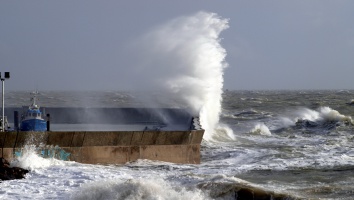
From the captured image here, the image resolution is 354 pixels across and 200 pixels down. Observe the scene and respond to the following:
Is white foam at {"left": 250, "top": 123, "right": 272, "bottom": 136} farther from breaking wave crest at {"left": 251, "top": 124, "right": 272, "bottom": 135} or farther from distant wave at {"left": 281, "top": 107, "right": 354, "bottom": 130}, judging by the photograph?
distant wave at {"left": 281, "top": 107, "right": 354, "bottom": 130}

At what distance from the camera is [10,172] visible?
14.2m

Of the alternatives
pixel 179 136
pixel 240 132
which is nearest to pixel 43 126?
pixel 179 136

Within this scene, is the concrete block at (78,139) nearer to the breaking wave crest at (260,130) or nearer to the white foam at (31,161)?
the white foam at (31,161)

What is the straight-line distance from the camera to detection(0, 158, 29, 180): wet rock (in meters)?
13.9

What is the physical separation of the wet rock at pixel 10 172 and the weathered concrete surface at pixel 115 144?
2.68ft

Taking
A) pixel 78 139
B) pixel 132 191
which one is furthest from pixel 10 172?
pixel 132 191

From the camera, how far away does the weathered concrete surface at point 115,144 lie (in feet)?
51.0

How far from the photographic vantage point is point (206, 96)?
29203 mm

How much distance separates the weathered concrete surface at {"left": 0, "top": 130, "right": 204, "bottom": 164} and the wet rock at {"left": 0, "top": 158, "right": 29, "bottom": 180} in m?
0.82

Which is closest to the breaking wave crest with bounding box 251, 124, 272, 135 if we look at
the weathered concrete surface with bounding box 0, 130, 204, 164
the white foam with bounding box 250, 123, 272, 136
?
the white foam with bounding box 250, 123, 272, 136

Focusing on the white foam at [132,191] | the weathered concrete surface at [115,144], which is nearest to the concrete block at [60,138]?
the weathered concrete surface at [115,144]

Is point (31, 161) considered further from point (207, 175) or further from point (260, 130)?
point (260, 130)

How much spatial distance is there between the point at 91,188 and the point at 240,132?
70.2 ft

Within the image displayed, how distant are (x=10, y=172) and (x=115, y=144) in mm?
3294
